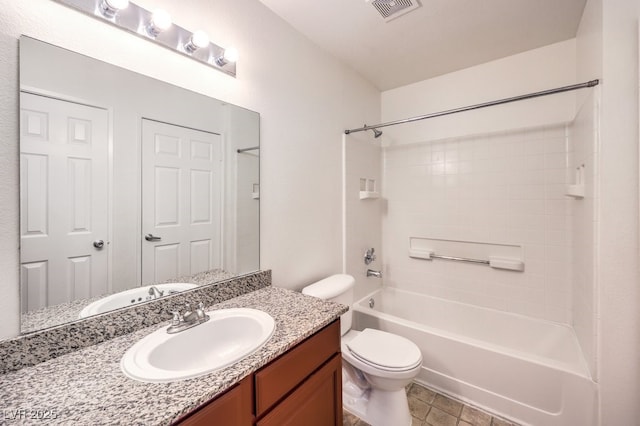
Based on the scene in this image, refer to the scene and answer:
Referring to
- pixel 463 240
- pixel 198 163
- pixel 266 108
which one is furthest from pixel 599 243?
pixel 198 163

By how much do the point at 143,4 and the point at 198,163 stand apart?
634 mm

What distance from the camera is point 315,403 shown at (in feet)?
3.51

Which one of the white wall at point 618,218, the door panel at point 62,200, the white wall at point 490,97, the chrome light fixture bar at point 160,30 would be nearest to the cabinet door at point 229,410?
the door panel at point 62,200

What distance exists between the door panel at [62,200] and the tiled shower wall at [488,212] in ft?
7.69

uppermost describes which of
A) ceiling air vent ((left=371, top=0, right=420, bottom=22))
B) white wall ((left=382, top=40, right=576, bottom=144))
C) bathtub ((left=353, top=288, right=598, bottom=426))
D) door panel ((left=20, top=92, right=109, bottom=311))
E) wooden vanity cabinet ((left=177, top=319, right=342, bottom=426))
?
ceiling air vent ((left=371, top=0, right=420, bottom=22))

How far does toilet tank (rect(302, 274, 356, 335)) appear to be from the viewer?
1686 millimetres

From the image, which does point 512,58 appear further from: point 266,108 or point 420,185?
point 266,108

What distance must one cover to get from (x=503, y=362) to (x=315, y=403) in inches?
49.1

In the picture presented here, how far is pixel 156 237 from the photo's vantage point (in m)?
1.15

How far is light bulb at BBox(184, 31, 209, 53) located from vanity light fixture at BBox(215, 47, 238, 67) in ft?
0.34

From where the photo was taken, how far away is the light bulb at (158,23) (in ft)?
3.46

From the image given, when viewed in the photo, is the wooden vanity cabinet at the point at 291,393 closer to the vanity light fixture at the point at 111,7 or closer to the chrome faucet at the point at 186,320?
the chrome faucet at the point at 186,320

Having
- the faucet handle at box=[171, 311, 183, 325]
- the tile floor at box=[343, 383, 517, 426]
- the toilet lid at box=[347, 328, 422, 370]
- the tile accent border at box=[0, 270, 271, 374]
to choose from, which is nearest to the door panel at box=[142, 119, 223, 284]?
the tile accent border at box=[0, 270, 271, 374]

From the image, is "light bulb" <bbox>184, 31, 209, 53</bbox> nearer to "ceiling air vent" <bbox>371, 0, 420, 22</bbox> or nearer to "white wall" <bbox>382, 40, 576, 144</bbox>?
"ceiling air vent" <bbox>371, 0, 420, 22</bbox>
